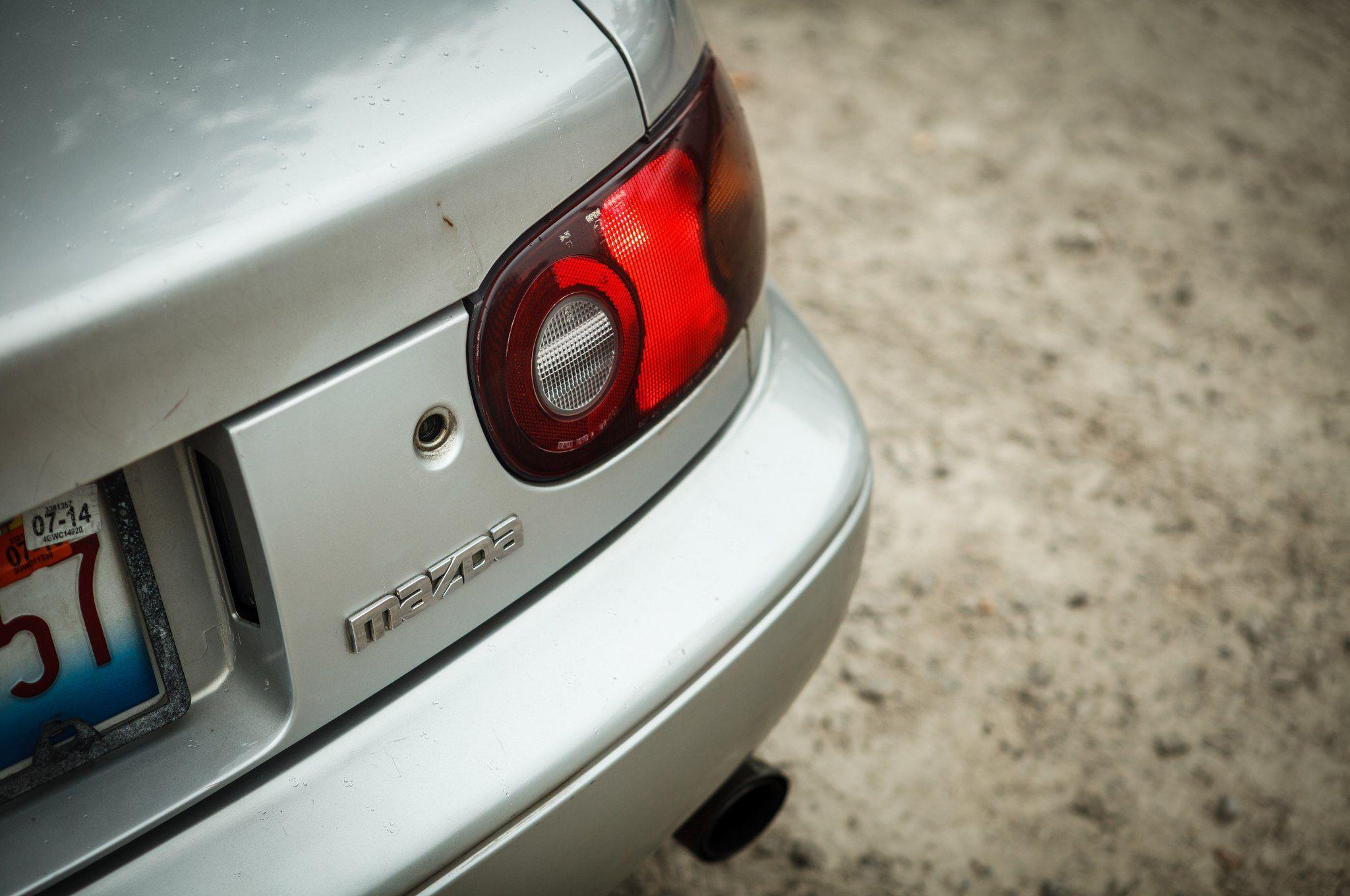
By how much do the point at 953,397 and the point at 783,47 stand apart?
6.20 feet

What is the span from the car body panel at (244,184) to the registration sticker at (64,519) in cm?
7

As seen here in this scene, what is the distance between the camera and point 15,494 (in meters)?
0.77

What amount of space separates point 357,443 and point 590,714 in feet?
1.24

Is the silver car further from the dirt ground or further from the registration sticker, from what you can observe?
the dirt ground

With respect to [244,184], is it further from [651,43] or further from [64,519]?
[651,43]

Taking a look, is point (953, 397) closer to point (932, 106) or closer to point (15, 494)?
point (932, 106)

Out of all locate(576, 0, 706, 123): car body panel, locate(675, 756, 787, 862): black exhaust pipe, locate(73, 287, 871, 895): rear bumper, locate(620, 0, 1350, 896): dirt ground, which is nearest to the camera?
locate(73, 287, 871, 895): rear bumper

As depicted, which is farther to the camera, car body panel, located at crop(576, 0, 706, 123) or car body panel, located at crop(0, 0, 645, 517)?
car body panel, located at crop(576, 0, 706, 123)

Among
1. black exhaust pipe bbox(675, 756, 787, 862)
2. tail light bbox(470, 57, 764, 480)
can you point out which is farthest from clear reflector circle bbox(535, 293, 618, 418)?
black exhaust pipe bbox(675, 756, 787, 862)

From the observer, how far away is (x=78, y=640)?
0.92 meters

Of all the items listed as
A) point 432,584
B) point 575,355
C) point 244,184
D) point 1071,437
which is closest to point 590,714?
point 432,584

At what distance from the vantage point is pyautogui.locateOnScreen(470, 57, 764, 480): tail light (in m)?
1.00

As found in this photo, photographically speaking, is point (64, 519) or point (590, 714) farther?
point (590, 714)

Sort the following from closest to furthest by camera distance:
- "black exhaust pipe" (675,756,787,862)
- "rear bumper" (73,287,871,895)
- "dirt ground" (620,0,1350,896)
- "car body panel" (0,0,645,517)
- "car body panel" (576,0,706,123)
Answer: "car body panel" (0,0,645,517), "rear bumper" (73,287,871,895), "car body panel" (576,0,706,123), "black exhaust pipe" (675,756,787,862), "dirt ground" (620,0,1350,896)
